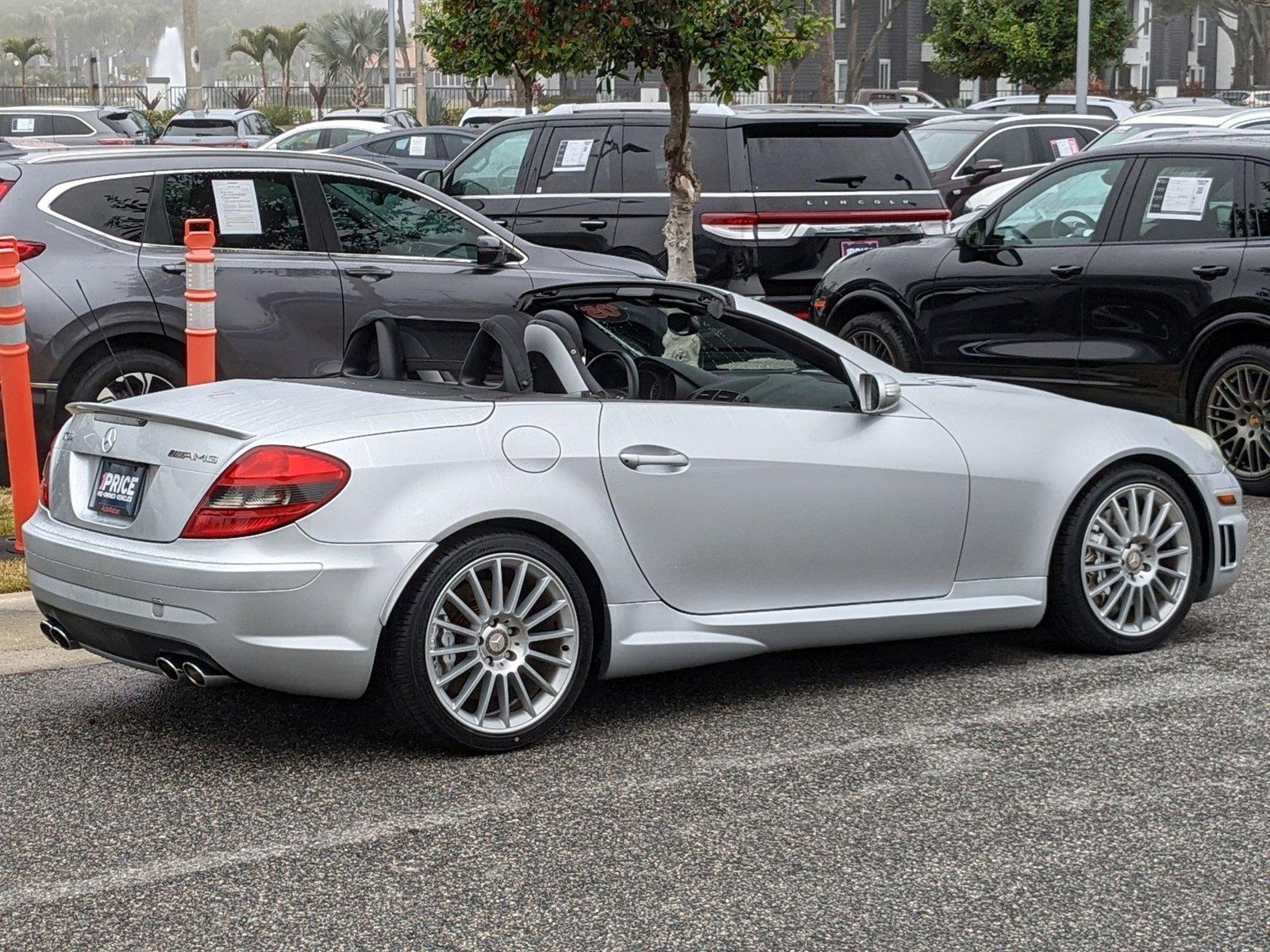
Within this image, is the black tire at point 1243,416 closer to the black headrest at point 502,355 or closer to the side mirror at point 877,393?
the side mirror at point 877,393

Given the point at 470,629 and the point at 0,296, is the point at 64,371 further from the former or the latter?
the point at 470,629

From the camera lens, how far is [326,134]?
33.2 metres

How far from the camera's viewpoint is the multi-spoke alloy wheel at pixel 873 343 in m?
11.3

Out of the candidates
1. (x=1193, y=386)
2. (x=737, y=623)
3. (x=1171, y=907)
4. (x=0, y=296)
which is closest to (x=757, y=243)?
(x=1193, y=386)

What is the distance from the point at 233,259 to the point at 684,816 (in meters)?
5.61

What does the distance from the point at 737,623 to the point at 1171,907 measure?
1.80 m

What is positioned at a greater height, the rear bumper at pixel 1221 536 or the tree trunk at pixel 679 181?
the tree trunk at pixel 679 181

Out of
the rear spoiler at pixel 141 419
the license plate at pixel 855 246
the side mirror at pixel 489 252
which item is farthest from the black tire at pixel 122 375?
the license plate at pixel 855 246

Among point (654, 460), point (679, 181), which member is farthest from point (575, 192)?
point (654, 460)

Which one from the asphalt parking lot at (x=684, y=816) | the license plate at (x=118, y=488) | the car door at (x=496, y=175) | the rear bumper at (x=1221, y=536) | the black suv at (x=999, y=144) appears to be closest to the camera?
the asphalt parking lot at (x=684, y=816)

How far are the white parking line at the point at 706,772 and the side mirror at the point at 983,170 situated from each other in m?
14.8

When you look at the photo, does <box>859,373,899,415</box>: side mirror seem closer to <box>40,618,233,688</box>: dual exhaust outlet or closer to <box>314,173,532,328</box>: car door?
<box>40,618,233,688</box>: dual exhaust outlet

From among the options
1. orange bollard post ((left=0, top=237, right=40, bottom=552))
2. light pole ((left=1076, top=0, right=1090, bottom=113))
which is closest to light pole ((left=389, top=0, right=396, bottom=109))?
light pole ((left=1076, top=0, right=1090, bottom=113))

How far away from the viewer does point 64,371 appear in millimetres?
8922
